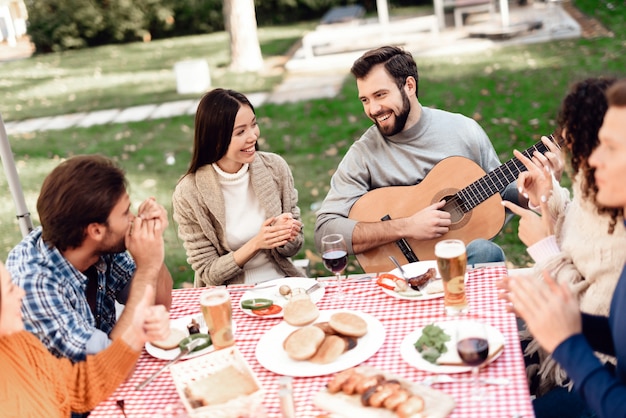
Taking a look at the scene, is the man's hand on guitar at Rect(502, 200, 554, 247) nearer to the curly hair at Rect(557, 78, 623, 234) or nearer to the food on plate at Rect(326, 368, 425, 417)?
the curly hair at Rect(557, 78, 623, 234)

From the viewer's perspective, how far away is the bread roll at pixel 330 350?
2.26 m

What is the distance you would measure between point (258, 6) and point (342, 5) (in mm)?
2238

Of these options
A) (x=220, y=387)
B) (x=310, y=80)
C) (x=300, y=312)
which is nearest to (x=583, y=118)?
(x=300, y=312)

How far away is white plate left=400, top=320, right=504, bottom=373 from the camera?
6.95 feet

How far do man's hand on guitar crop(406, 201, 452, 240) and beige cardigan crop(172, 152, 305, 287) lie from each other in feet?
2.01

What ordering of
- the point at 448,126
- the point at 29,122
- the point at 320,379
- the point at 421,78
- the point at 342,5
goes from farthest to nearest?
the point at 342,5
the point at 29,122
the point at 421,78
the point at 448,126
the point at 320,379

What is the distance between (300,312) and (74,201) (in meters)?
0.93

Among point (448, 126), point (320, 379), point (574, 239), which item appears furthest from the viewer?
point (448, 126)

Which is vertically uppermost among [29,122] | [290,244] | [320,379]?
[320,379]

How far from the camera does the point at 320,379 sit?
220 centimetres

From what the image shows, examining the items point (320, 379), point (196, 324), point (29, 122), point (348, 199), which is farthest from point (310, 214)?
point (29, 122)

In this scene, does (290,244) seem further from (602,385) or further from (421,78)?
(421,78)

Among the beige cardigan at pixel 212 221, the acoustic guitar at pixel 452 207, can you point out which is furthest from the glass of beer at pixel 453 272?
the beige cardigan at pixel 212 221

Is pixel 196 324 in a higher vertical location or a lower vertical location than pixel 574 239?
lower
